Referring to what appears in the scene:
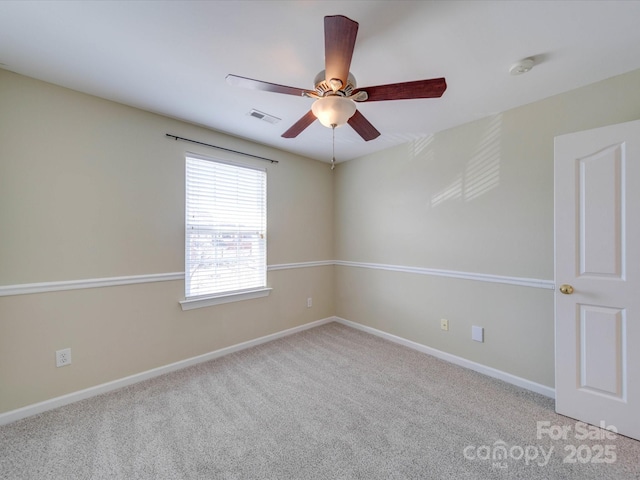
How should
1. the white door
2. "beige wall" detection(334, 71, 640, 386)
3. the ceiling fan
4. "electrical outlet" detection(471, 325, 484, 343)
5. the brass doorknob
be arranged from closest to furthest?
the ceiling fan
the white door
the brass doorknob
"beige wall" detection(334, 71, 640, 386)
"electrical outlet" detection(471, 325, 484, 343)

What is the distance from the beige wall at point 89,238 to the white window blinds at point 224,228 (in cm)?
Answer: 12

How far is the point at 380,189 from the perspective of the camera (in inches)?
134

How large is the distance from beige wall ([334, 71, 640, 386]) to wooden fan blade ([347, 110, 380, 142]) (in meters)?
1.22

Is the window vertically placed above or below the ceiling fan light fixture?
below

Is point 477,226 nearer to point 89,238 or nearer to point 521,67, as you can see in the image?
point 521,67

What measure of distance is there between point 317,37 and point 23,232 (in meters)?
2.43

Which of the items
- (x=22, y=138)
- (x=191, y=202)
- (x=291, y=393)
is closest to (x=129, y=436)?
(x=291, y=393)

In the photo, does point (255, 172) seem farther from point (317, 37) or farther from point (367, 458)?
point (367, 458)

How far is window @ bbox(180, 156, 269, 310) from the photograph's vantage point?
2.69 meters

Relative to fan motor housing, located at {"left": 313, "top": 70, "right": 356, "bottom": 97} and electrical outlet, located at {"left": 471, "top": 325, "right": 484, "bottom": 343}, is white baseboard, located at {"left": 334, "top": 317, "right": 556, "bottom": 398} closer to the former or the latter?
electrical outlet, located at {"left": 471, "top": 325, "right": 484, "bottom": 343}

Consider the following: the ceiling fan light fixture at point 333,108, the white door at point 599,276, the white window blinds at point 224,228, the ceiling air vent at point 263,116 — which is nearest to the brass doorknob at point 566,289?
the white door at point 599,276

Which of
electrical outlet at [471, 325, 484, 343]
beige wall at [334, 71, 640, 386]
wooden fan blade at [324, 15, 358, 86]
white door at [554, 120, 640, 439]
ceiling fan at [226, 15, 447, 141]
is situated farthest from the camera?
electrical outlet at [471, 325, 484, 343]

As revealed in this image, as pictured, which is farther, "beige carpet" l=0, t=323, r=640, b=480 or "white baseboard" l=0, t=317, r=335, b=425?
"white baseboard" l=0, t=317, r=335, b=425

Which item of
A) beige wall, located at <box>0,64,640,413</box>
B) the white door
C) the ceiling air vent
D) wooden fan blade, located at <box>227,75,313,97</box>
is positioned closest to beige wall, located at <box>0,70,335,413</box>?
beige wall, located at <box>0,64,640,413</box>
